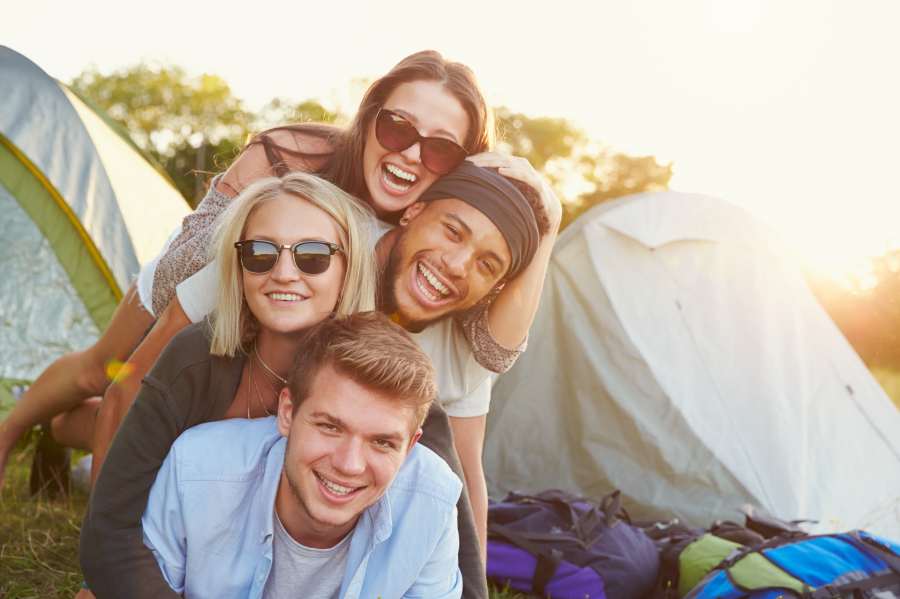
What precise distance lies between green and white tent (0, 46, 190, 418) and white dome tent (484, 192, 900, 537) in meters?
Answer: 2.70

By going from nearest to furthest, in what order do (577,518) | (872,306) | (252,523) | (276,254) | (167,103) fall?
(252,523)
(276,254)
(577,518)
(872,306)
(167,103)

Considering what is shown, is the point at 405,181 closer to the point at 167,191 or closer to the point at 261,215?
the point at 261,215

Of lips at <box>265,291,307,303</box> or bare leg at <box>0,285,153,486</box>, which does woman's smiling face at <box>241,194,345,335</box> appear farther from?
bare leg at <box>0,285,153,486</box>

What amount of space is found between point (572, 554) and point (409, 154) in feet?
6.21

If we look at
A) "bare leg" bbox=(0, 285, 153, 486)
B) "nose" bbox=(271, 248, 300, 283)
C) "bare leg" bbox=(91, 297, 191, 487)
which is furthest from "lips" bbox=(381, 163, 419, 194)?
"bare leg" bbox=(0, 285, 153, 486)

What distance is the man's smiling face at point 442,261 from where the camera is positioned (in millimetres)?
2135

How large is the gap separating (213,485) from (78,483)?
224cm

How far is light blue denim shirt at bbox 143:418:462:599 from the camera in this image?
171 cm

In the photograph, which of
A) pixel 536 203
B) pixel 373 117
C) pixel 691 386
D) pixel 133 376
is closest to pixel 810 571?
pixel 536 203

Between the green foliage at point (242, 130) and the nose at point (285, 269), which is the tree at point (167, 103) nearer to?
the green foliage at point (242, 130)

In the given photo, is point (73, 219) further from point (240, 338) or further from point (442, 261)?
point (442, 261)

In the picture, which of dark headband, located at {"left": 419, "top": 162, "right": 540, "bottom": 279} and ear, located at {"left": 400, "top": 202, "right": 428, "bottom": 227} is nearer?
dark headband, located at {"left": 419, "top": 162, "right": 540, "bottom": 279}

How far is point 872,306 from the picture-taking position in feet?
30.6

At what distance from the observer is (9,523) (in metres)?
2.98
